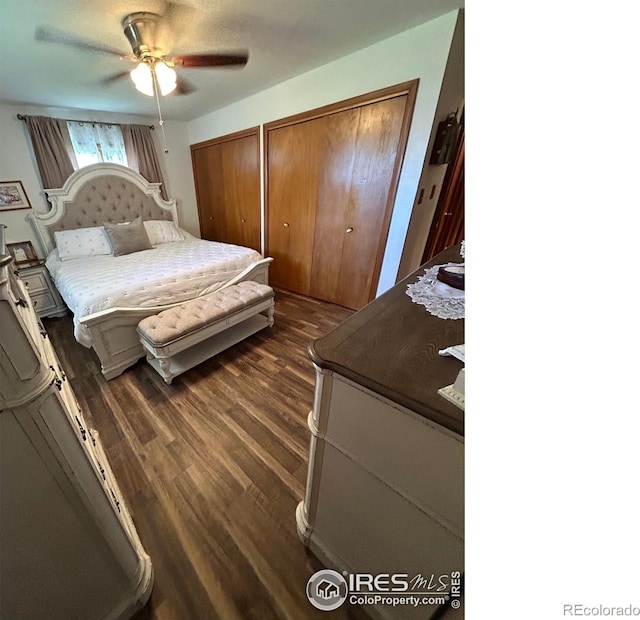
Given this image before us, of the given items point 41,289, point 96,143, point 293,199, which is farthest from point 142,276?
point 96,143

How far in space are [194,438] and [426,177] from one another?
2594mm

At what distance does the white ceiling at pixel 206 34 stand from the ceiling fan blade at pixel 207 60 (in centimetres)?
12

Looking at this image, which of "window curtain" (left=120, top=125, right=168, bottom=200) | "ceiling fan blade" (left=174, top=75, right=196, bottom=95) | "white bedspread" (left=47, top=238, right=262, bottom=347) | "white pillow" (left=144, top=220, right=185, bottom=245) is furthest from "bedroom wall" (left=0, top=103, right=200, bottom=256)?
"ceiling fan blade" (left=174, top=75, right=196, bottom=95)

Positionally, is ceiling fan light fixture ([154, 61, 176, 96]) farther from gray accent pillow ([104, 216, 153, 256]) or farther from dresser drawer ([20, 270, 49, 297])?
dresser drawer ([20, 270, 49, 297])

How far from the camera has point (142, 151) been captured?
3391mm

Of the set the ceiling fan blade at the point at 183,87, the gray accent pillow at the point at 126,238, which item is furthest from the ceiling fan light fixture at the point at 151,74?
the gray accent pillow at the point at 126,238

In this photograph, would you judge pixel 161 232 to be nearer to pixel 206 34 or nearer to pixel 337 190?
pixel 206 34

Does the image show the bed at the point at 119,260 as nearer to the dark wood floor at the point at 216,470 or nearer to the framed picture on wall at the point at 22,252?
the framed picture on wall at the point at 22,252

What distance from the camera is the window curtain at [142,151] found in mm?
3281

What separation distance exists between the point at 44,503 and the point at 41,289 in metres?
3.20

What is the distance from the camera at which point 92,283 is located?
197cm
